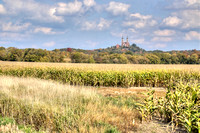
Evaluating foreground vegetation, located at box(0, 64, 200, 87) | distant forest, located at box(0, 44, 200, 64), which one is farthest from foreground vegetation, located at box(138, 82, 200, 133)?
distant forest, located at box(0, 44, 200, 64)

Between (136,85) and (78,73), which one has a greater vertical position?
(78,73)

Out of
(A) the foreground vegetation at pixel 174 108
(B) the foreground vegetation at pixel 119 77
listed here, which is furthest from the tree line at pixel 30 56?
(A) the foreground vegetation at pixel 174 108

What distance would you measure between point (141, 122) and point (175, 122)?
1051 millimetres

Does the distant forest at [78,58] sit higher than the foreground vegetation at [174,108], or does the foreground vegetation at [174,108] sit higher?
the distant forest at [78,58]

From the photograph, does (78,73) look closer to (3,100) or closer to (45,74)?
(45,74)

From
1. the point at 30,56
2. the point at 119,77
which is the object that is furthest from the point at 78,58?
the point at 119,77

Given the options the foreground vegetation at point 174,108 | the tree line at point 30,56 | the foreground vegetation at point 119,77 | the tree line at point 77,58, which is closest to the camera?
the foreground vegetation at point 174,108

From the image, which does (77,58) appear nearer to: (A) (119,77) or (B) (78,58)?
(B) (78,58)

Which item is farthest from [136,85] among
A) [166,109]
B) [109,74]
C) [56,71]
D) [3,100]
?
[3,100]

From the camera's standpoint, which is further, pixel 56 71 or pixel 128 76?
pixel 56 71

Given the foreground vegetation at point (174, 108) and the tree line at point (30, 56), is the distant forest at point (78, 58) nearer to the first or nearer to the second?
the tree line at point (30, 56)

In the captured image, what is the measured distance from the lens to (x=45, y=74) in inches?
669

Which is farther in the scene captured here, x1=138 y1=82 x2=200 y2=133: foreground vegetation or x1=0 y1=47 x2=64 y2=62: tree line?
x1=0 y1=47 x2=64 y2=62: tree line

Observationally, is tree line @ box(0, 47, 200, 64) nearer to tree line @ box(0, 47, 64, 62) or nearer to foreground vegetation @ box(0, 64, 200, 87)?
tree line @ box(0, 47, 64, 62)
